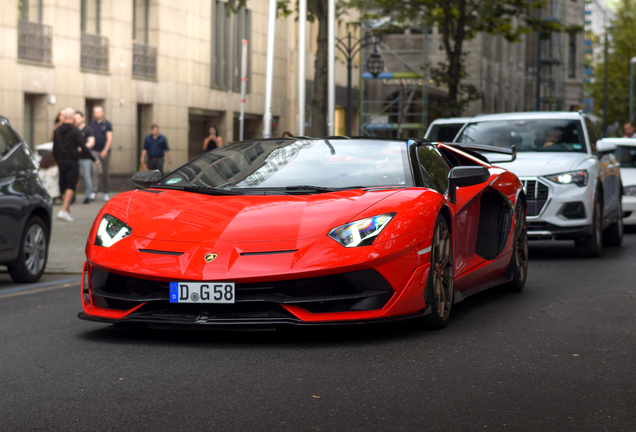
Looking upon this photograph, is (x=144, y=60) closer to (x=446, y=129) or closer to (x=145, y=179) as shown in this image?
(x=446, y=129)

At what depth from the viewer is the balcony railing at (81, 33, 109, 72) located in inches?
1088

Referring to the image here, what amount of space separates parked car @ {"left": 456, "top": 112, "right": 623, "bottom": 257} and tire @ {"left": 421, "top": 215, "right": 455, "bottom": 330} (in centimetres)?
483

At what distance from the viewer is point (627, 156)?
16.4 metres

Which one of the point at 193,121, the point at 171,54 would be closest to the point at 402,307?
the point at 171,54

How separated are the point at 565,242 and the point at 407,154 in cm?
757

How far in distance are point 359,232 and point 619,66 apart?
3087 inches

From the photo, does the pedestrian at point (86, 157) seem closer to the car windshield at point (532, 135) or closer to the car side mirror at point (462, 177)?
the car windshield at point (532, 135)

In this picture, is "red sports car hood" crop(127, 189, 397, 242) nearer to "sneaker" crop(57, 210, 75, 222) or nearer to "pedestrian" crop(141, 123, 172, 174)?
"sneaker" crop(57, 210, 75, 222)

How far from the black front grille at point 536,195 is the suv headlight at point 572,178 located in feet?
0.44

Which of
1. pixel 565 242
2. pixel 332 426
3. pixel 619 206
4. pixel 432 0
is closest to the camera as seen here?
pixel 332 426

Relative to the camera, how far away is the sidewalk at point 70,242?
10.8m

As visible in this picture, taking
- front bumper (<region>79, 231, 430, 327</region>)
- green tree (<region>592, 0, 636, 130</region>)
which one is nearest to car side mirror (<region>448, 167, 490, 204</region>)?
front bumper (<region>79, 231, 430, 327</region>)

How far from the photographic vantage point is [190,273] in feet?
18.5

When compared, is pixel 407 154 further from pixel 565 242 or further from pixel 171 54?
pixel 171 54
